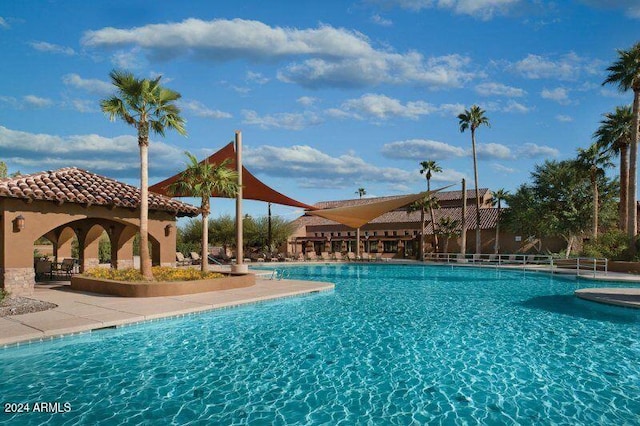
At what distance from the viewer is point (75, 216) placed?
1350 cm

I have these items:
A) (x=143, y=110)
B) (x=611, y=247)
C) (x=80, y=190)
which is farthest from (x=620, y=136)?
(x=80, y=190)

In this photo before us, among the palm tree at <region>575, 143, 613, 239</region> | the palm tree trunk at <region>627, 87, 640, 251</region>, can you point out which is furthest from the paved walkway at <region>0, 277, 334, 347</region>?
the palm tree at <region>575, 143, 613, 239</region>

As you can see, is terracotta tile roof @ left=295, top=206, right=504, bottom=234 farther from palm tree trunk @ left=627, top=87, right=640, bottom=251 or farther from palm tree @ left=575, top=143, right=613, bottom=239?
palm tree trunk @ left=627, top=87, right=640, bottom=251

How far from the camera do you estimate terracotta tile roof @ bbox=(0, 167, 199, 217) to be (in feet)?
40.5

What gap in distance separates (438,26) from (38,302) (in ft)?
45.3

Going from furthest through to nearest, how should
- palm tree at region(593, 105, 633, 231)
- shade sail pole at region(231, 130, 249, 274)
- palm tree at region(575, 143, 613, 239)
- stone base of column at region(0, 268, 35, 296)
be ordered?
palm tree at region(575, 143, 613, 239) < palm tree at region(593, 105, 633, 231) < shade sail pole at region(231, 130, 249, 274) < stone base of column at region(0, 268, 35, 296)

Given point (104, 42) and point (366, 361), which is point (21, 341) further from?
point (104, 42)

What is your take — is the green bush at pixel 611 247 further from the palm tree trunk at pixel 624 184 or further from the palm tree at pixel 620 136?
the palm tree at pixel 620 136

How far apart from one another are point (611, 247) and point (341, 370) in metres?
22.2

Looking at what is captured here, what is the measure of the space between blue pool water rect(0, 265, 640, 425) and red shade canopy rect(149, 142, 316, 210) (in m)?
7.53

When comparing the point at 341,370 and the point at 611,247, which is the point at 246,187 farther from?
the point at 611,247

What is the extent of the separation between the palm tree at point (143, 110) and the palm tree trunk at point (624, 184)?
2319cm

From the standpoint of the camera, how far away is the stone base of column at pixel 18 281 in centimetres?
1186

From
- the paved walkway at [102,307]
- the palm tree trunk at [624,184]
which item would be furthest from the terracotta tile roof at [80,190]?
the palm tree trunk at [624,184]
